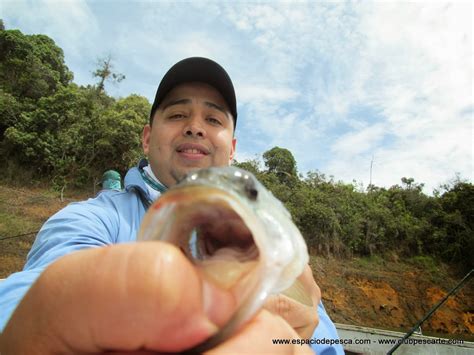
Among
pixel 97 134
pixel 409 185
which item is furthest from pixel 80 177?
pixel 409 185

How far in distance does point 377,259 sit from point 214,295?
30629 mm

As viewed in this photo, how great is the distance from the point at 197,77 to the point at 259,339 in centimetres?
226

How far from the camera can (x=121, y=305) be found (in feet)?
2.20

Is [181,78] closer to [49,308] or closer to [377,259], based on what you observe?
[49,308]

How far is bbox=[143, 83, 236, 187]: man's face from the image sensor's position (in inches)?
96.9

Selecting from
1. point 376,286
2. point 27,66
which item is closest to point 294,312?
point 376,286

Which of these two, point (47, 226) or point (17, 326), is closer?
point (17, 326)

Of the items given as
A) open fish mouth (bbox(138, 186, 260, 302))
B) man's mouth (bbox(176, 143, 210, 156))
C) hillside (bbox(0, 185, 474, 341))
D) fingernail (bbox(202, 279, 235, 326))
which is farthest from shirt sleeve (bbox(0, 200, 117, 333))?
hillside (bbox(0, 185, 474, 341))

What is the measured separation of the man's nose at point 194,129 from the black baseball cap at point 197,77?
14.5 inches

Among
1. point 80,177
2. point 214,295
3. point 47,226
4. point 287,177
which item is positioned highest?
point 287,177

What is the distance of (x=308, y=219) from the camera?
2644 centimetres

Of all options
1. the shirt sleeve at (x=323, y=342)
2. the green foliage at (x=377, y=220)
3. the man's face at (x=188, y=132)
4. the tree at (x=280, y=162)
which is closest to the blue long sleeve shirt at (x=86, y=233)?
the shirt sleeve at (x=323, y=342)

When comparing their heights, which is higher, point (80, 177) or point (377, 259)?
point (80, 177)

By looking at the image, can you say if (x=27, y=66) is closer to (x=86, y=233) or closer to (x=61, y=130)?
(x=61, y=130)
